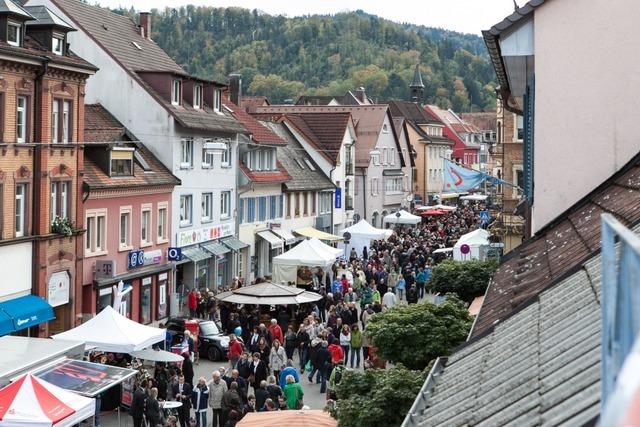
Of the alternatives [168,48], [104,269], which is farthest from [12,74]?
[168,48]

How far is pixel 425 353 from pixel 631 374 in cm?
1384

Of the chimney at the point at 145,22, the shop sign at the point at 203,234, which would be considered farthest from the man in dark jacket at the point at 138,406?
the chimney at the point at 145,22

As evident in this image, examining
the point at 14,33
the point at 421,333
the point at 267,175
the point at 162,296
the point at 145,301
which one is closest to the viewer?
the point at 421,333

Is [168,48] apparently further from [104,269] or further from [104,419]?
[104,419]

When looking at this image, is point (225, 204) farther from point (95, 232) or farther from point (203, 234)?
point (95, 232)

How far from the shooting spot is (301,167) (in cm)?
6022

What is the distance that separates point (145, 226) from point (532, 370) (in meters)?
32.9

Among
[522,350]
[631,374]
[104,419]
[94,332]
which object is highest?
[631,374]

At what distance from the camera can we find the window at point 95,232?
109 ft

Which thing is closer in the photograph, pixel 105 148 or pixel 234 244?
pixel 105 148

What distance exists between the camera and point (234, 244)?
153 feet

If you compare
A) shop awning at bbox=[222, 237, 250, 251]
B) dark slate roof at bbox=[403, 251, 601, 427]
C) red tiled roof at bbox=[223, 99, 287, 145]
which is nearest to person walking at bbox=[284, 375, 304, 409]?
dark slate roof at bbox=[403, 251, 601, 427]

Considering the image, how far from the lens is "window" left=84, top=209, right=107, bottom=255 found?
33.1 m

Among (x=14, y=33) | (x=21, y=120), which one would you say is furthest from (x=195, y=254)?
(x=14, y=33)
